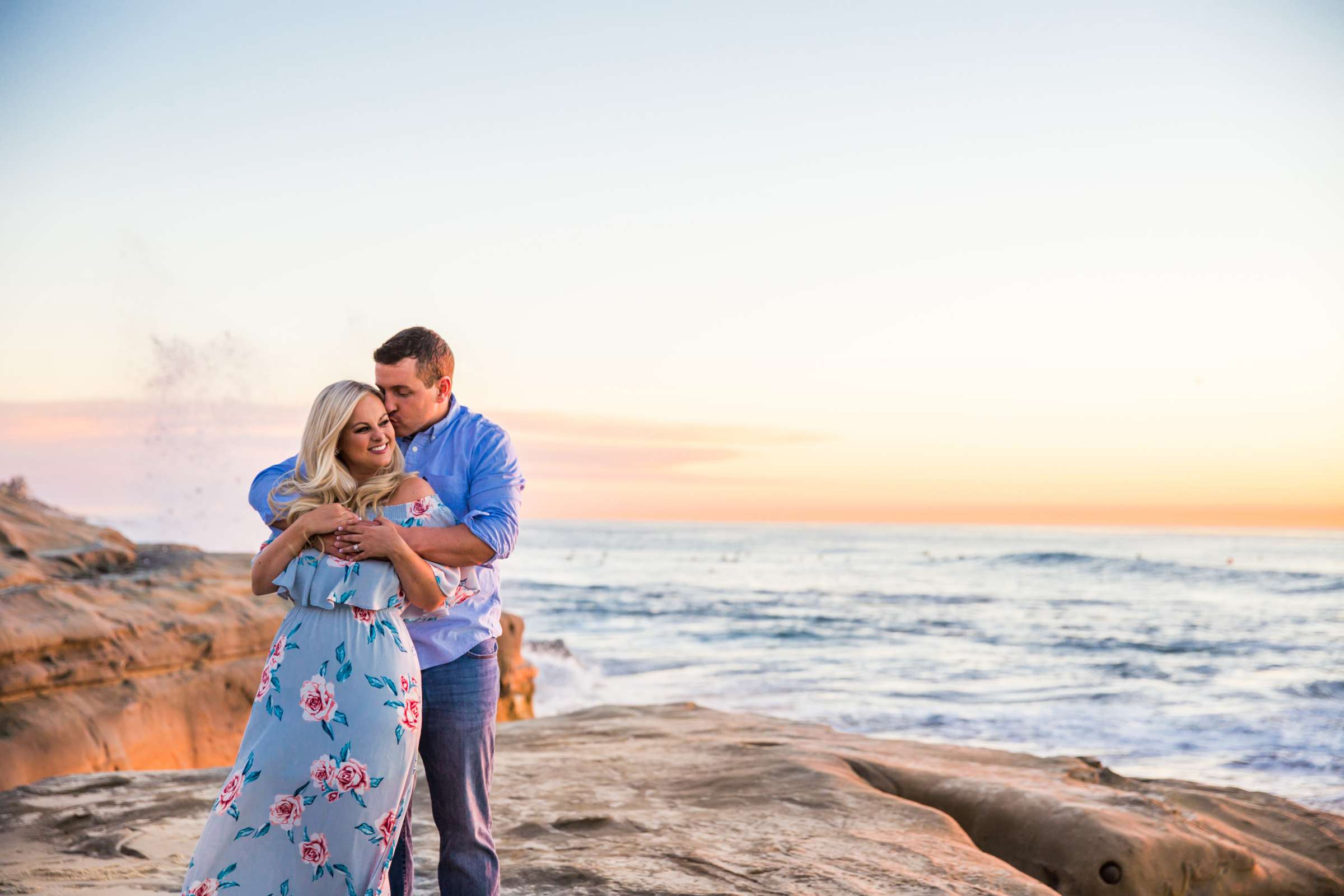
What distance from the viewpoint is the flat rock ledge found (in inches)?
142

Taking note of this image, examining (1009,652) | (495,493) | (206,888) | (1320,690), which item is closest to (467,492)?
(495,493)

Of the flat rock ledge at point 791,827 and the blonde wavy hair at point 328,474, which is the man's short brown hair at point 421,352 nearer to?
the blonde wavy hair at point 328,474

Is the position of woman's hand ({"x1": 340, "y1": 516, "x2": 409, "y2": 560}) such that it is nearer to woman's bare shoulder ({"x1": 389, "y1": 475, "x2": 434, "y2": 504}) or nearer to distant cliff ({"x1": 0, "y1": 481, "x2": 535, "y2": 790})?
woman's bare shoulder ({"x1": 389, "y1": 475, "x2": 434, "y2": 504})

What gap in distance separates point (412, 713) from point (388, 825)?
0.30m

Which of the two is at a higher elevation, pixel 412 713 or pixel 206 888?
pixel 412 713

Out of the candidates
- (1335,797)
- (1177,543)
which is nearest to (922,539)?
(1177,543)

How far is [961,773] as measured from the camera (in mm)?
5316

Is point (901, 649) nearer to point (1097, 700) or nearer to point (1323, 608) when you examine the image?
point (1097, 700)

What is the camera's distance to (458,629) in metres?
2.77

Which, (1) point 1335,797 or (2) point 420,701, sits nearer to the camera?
(2) point 420,701

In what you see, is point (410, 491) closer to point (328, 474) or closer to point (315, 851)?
point (328, 474)

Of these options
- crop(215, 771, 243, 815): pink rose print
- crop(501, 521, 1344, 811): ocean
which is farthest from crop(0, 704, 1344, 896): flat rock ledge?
crop(501, 521, 1344, 811): ocean

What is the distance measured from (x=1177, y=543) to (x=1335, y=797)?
203 feet

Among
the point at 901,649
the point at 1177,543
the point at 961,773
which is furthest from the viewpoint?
the point at 1177,543
